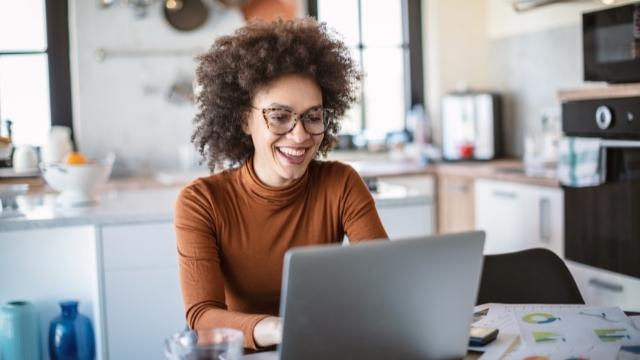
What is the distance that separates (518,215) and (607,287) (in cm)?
71

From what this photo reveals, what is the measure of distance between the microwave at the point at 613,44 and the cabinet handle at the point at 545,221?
1.87 feet

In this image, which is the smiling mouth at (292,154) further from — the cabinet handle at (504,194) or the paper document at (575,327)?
the cabinet handle at (504,194)

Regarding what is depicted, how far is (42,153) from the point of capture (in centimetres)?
423

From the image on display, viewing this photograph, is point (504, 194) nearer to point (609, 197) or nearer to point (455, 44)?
point (609, 197)

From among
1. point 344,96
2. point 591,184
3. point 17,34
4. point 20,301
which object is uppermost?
point 17,34

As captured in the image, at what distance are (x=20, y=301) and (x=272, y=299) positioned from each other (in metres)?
1.14

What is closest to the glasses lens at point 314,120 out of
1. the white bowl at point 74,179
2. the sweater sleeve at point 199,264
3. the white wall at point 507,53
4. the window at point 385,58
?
the sweater sleeve at point 199,264

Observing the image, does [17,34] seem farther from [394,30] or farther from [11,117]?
[394,30]

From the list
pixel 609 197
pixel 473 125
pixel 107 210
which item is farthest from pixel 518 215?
pixel 107 210

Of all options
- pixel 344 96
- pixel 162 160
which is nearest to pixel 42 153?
pixel 162 160

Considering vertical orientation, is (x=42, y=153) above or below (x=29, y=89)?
below

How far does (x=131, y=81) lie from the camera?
4504mm

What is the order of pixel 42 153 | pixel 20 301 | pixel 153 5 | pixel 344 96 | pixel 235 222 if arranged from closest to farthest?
pixel 235 222 < pixel 344 96 < pixel 20 301 < pixel 42 153 < pixel 153 5

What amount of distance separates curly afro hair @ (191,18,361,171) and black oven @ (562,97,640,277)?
1.26m
